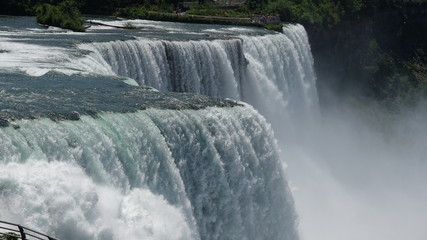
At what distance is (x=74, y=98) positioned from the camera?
861 inches

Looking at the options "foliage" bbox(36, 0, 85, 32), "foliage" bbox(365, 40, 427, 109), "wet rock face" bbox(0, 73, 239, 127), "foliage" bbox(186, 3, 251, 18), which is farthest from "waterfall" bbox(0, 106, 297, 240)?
"foliage" bbox(186, 3, 251, 18)

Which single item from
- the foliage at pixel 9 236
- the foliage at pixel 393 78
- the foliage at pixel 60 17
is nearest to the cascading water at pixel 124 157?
the foliage at pixel 9 236

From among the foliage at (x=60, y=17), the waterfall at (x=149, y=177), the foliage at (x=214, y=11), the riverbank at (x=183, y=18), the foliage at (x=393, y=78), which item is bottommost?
the foliage at (x=393, y=78)

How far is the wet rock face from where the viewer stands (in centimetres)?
1959

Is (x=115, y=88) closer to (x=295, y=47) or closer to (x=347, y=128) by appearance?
(x=295, y=47)

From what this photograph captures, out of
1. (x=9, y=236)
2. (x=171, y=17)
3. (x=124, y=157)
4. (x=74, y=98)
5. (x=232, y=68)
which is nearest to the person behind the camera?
(x=9, y=236)

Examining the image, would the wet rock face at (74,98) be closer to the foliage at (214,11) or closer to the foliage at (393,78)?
the foliage at (214,11)

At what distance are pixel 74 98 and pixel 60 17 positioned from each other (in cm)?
1982

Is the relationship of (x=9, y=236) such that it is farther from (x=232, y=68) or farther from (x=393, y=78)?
(x=393, y=78)

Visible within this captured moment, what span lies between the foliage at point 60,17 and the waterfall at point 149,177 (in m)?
18.4

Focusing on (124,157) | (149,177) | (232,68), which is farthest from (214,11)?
(124,157)

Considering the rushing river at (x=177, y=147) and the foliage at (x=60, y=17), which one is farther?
the foliage at (x=60, y=17)

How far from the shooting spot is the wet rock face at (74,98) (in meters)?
19.6

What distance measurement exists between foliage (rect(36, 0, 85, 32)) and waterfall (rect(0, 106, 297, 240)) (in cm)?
1841
